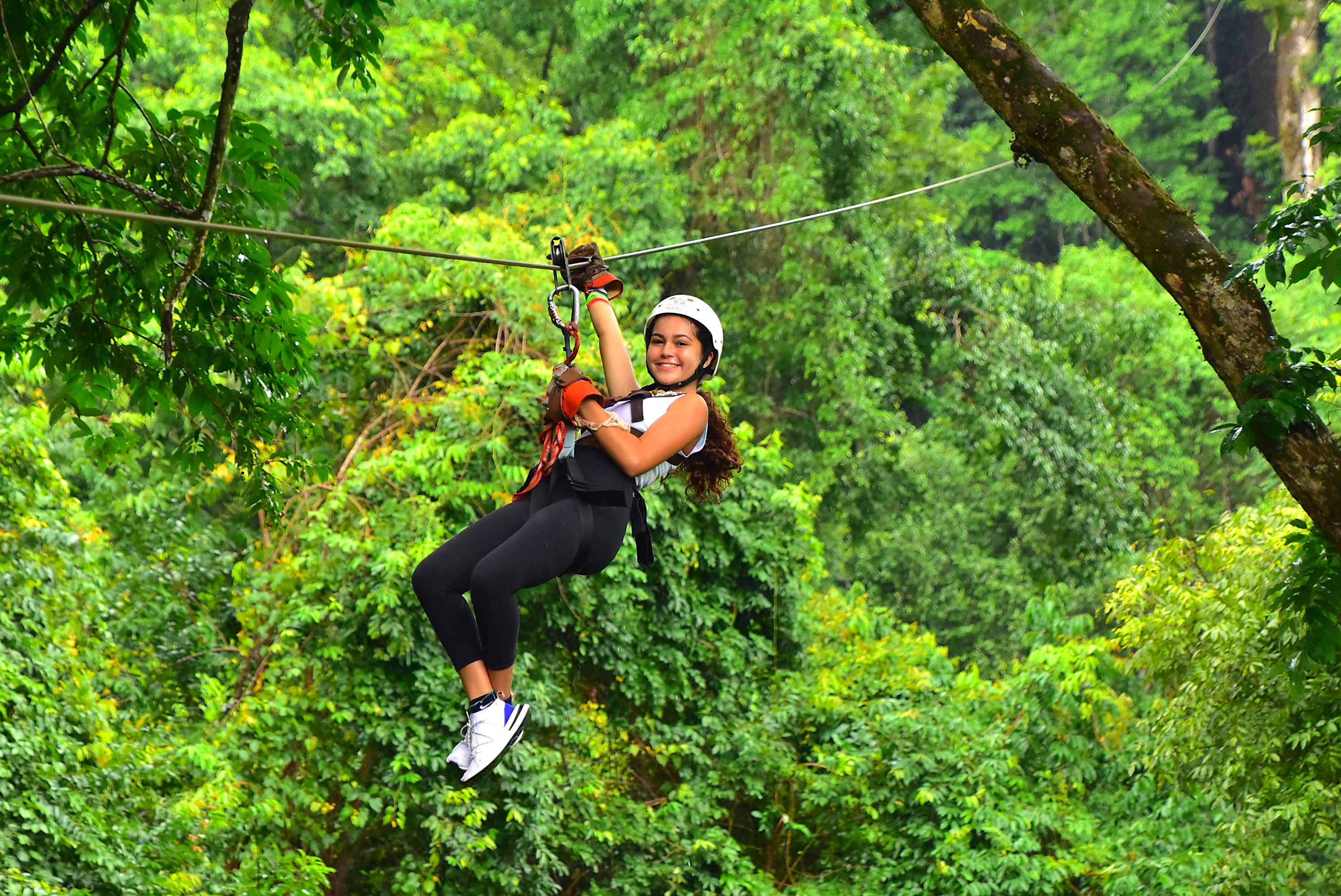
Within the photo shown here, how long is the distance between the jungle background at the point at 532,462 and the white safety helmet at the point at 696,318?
4.26 feet

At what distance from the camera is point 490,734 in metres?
3.18

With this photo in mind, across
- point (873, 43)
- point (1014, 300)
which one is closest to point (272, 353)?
point (873, 43)

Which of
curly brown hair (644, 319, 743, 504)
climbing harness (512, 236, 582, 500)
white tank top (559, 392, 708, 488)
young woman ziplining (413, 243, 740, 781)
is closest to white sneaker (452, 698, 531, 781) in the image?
young woman ziplining (413, 243, 740, 781)

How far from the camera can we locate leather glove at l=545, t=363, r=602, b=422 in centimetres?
323

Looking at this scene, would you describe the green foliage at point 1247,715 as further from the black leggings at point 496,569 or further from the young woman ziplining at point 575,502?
the black leggings at point 496,569

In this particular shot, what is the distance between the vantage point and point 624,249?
11664mm

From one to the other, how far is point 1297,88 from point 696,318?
14359 millimetres

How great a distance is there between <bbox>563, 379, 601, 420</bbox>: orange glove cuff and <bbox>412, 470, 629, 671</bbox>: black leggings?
20 centimetres

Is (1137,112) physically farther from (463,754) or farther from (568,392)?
(463,754)

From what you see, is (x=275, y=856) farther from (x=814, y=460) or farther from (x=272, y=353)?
(x=814, y=460)

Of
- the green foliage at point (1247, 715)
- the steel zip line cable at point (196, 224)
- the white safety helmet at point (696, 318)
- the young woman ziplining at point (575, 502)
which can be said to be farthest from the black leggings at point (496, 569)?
the green foliage at point (1247, 715)

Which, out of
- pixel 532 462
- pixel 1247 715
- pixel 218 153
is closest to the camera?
pixel 218 153

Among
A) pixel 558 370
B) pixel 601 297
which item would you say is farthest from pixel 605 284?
pixel 558 370

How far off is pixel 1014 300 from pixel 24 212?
11.6 meters
